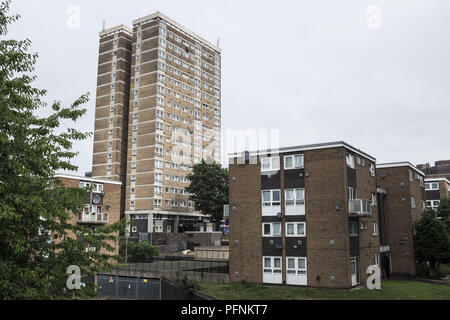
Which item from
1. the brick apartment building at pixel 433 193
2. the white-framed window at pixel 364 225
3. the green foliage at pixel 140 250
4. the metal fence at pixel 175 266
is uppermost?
the brick apartment building at pixel 433 193

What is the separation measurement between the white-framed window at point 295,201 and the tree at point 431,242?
1547 cm

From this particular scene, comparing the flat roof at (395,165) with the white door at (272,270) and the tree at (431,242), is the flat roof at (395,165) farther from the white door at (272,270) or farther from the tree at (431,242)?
the white door at (272,270)

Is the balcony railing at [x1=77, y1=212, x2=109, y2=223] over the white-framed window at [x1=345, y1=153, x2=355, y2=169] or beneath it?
beneath

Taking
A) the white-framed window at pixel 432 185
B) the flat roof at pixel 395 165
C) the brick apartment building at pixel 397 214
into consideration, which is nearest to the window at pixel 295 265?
the brick apartment building at pixel 397 214

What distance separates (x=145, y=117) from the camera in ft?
257

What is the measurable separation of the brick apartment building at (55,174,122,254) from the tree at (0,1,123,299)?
3602cm

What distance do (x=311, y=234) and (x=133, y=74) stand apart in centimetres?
6048

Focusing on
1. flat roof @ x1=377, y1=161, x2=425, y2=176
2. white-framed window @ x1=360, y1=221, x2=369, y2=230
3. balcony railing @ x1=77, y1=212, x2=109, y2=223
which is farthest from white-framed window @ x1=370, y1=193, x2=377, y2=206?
balcony railing @ x1=77, y1=212, x2=109, y2=223

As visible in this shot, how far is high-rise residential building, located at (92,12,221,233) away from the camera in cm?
7650

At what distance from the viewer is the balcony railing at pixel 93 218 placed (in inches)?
1876

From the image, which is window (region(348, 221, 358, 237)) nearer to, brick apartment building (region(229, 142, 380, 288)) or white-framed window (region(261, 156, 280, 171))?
brick apartment building (region(229, 142, 380, 288))

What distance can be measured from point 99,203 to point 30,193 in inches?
1588

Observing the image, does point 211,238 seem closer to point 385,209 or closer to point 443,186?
point 385,209

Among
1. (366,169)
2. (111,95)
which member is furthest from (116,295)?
(111,95)
